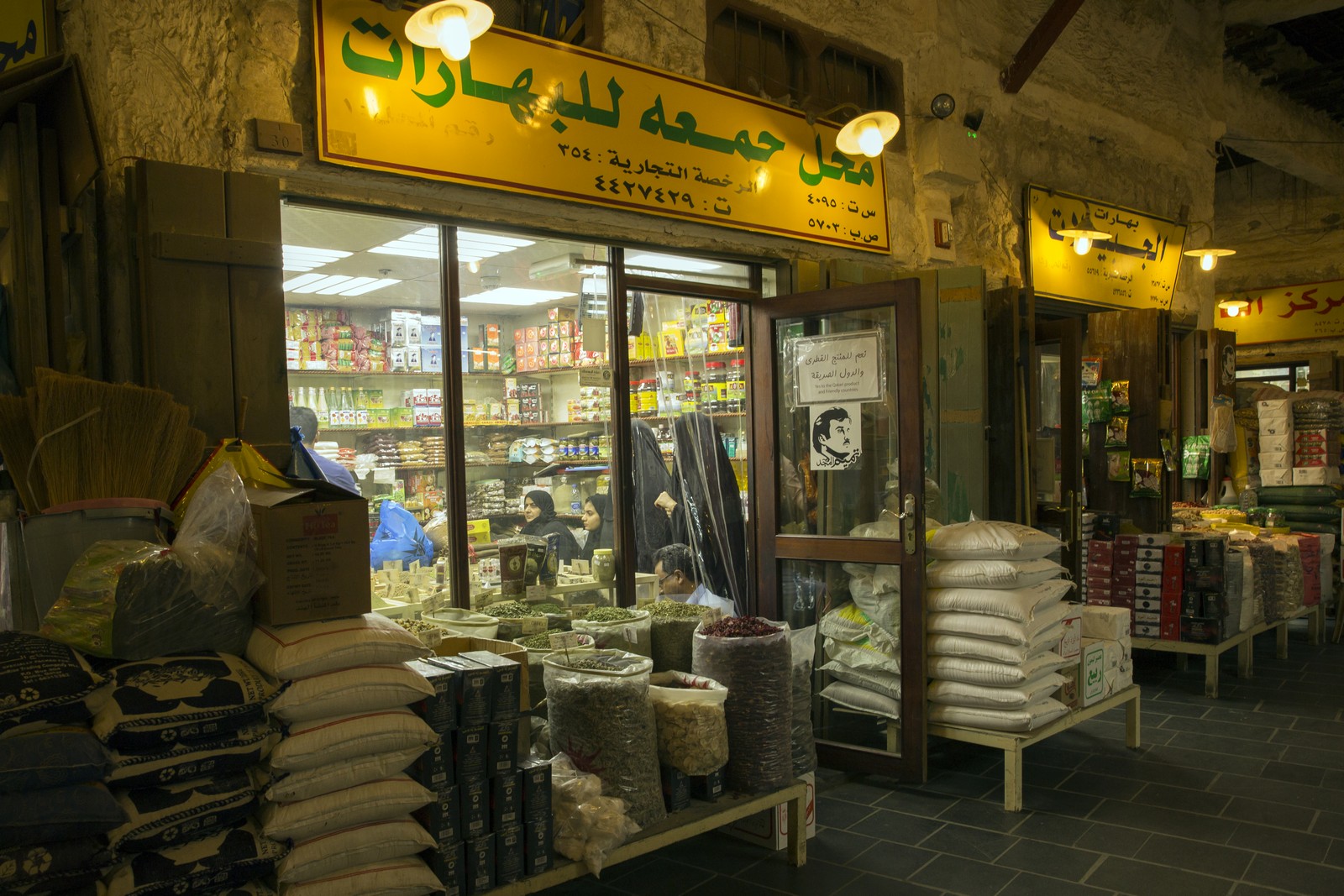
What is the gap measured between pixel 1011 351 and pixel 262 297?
151 inches

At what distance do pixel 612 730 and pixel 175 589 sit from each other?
133cm

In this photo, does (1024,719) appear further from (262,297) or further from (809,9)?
(809,9)

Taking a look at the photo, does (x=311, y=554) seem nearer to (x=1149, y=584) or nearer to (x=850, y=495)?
(x=850, y=495)

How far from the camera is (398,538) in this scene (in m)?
3.78

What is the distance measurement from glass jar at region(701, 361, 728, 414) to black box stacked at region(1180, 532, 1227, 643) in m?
2.94

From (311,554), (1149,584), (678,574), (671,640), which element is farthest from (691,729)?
(1149,584)

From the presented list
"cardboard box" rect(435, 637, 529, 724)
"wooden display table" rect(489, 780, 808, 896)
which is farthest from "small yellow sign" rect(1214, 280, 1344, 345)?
"cardboard box" rect(435, 637, 529, 724)

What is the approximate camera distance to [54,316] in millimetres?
2637

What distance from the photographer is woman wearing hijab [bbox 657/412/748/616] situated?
5.10m

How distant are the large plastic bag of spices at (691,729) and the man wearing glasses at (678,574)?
177 centimetres

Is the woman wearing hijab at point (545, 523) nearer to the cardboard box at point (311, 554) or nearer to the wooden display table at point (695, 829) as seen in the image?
the wooden display table at point (695, 829)

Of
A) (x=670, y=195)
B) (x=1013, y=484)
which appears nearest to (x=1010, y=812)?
(x=1013, y=484)

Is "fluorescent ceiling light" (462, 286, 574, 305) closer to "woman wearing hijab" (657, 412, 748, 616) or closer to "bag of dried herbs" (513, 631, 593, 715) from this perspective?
"woman wearing hijab" (657, 412, 748, 616)

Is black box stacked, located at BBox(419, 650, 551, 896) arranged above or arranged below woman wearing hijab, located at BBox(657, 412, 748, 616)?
below
